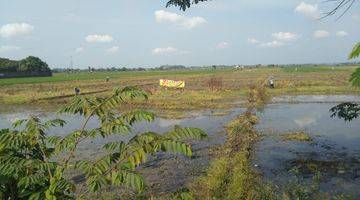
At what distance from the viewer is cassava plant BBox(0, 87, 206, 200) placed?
10.8 feet

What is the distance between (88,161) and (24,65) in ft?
308

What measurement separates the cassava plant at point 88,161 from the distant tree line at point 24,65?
84.6m

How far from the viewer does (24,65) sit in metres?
92.0

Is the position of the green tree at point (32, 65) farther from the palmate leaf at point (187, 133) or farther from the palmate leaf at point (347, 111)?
the palmate leaf at point (187, 133)

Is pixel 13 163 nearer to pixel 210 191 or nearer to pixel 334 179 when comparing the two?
pixel 210 191

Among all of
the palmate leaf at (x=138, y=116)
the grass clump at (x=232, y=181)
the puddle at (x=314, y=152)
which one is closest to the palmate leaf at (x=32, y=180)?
the palmate leaf at (x=138, y=116)

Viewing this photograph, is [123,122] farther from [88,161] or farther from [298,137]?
[298,137]

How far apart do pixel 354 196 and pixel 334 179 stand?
47.6 inches

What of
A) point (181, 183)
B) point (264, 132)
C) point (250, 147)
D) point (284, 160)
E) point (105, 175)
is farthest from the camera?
point (264, 132)

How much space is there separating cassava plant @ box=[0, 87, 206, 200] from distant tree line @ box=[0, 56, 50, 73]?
84.6 metres

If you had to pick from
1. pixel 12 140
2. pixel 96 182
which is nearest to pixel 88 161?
pixel 96 182

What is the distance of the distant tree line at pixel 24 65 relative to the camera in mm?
86406

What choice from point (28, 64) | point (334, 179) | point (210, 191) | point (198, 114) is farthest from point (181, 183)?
point (28, 64)

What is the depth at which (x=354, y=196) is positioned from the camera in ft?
26.6
